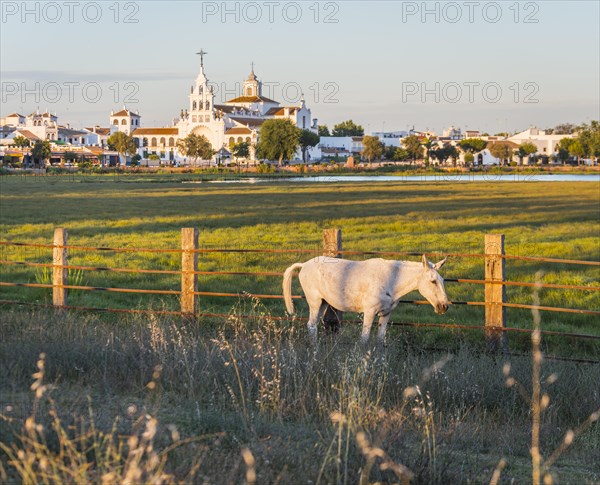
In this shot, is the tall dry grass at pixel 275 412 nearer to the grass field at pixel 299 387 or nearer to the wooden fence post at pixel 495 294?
the grass field at pixel 299 387

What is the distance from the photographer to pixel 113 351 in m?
9.25

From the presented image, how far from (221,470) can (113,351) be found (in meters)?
3.49

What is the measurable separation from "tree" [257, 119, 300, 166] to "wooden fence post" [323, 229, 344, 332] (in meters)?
155

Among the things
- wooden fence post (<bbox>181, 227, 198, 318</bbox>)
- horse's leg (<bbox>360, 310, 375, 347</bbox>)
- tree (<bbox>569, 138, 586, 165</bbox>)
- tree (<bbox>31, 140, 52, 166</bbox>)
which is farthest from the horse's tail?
tree (<bbox>569, 138, 586, 165</bbox>)

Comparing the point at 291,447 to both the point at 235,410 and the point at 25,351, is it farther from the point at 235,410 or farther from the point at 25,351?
the point at 25,351

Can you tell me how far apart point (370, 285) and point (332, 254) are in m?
1.36

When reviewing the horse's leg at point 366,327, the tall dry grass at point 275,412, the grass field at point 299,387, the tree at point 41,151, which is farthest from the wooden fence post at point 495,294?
the tree at point 41,151

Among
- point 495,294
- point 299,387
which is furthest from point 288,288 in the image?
point 299,387

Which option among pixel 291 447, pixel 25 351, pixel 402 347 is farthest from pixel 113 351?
pixel 402 347

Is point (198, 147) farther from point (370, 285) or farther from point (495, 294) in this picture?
point (370, 285)

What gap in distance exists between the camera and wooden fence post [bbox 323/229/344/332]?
39.3 feet

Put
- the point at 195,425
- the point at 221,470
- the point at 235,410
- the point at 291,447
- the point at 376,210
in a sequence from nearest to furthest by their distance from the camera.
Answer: the point at 221,470 < the point at 291,447 < the point at 195,425 < the point at 235,410 < the point at 376,210

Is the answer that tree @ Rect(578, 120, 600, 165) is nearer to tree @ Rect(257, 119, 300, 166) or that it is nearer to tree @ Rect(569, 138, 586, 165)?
tree @ Rect(569, 138, 586, 165)

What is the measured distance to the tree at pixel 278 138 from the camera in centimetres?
16625
